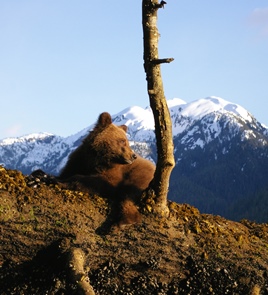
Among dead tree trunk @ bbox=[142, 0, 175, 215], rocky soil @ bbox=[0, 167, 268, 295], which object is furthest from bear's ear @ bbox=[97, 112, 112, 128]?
dead tree trunk @ bbox=[142, 0, 175, 215]

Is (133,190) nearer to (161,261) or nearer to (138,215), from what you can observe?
(138,215)

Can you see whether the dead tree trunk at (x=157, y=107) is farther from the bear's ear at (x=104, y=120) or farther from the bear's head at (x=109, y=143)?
the bear's ear at (x=104, y=120)

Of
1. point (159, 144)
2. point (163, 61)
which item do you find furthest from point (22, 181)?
point (163, 61)

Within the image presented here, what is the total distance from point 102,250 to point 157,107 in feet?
6.25

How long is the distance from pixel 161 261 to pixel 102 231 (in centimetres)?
83

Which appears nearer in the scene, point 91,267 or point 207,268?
point 91,267

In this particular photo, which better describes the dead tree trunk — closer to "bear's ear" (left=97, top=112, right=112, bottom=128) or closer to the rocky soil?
the rocky soil

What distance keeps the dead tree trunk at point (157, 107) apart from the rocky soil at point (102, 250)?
310 mm

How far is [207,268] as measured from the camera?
284 inches

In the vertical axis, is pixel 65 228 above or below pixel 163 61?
below

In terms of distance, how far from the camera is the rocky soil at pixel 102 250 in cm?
655

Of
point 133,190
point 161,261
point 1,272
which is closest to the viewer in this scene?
point 1,272

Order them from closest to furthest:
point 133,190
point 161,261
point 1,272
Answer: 1. point 1,272
2. point 161,261
3. point 133,190

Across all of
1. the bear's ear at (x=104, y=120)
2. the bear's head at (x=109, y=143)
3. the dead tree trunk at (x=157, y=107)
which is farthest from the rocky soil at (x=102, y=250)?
the bear's ear at (x=104, y=120)
